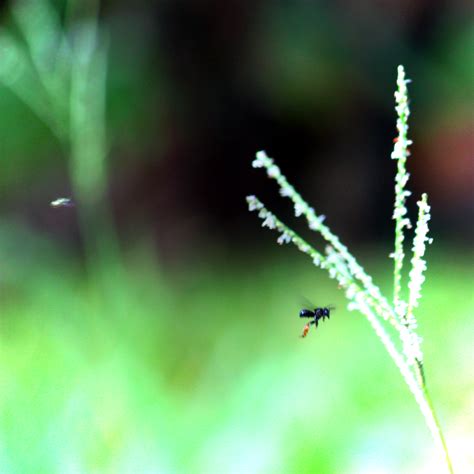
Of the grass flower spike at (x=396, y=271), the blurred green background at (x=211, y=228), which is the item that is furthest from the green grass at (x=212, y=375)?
the grass flower spike at (x=396, y=271)

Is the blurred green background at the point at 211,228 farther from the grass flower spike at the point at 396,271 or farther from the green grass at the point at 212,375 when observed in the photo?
the grass flower spike at the point at 396,271

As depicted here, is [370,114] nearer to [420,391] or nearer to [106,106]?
[106,106]

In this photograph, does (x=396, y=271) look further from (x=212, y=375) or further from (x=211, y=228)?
(x=211, y=228)

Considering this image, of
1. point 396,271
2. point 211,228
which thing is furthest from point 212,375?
point 396,271

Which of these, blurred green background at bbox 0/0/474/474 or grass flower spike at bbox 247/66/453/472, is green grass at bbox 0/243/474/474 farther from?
grass flower spike at bbox 247/66/453/472

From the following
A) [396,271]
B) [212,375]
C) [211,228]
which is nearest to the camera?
[396,271]

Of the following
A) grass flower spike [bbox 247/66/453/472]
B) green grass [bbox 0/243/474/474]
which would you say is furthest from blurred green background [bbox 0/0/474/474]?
grass flower spike [bbox 247/66/453/472]

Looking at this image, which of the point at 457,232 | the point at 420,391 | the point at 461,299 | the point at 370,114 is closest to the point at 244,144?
the point at 370,114

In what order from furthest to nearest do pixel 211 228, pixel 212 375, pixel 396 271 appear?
pixel 211 228, pixel 212 375, pixel 396 271
